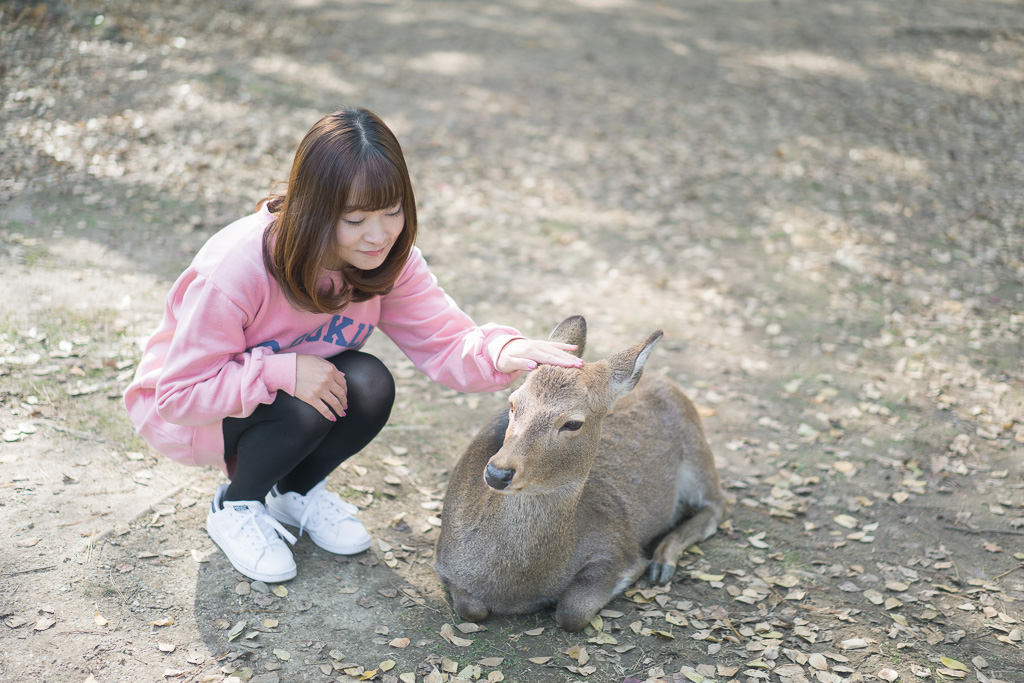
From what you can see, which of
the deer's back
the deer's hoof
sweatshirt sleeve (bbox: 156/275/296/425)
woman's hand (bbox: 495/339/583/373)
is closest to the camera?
sweatshirt sleeve (bbox: 156/275/296/425)

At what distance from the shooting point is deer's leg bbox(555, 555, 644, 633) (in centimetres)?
365

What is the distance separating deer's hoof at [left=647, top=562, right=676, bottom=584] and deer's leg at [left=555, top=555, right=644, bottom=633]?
141 millimetres

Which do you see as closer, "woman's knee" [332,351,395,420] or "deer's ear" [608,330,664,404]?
"deer's ear" [608,330,664,404]

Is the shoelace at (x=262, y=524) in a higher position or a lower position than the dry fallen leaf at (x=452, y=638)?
higher

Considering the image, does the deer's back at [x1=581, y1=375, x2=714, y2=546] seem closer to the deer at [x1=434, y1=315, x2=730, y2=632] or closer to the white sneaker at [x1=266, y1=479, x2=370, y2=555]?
the deer at [x1=434, y1=315, x2=730, y2=632]

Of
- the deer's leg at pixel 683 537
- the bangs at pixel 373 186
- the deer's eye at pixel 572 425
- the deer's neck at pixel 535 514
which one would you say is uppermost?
the bangs at pixel 373 186

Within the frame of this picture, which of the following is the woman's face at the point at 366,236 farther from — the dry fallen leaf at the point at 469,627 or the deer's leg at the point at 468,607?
the dry fallen leaf at the point at 469,627

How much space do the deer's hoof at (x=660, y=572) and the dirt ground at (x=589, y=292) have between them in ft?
0.21

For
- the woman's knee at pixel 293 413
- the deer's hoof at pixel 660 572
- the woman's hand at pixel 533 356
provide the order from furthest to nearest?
the deer's hoof at pixel 660 572 → the woman's knee at pixel 293 413 → the woman's hand at pixel 533 356

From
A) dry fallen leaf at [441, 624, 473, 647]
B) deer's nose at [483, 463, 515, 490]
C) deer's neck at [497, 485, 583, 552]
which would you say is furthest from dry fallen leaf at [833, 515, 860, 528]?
deer's nose at [483, 463, 515, 490]

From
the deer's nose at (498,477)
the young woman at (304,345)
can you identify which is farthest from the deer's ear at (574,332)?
the deer's nose at (498,477)

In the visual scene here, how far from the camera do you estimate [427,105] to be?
A: 1018 cm

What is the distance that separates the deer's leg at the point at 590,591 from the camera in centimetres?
365

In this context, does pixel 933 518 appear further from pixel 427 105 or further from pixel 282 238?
pixel 427 105
